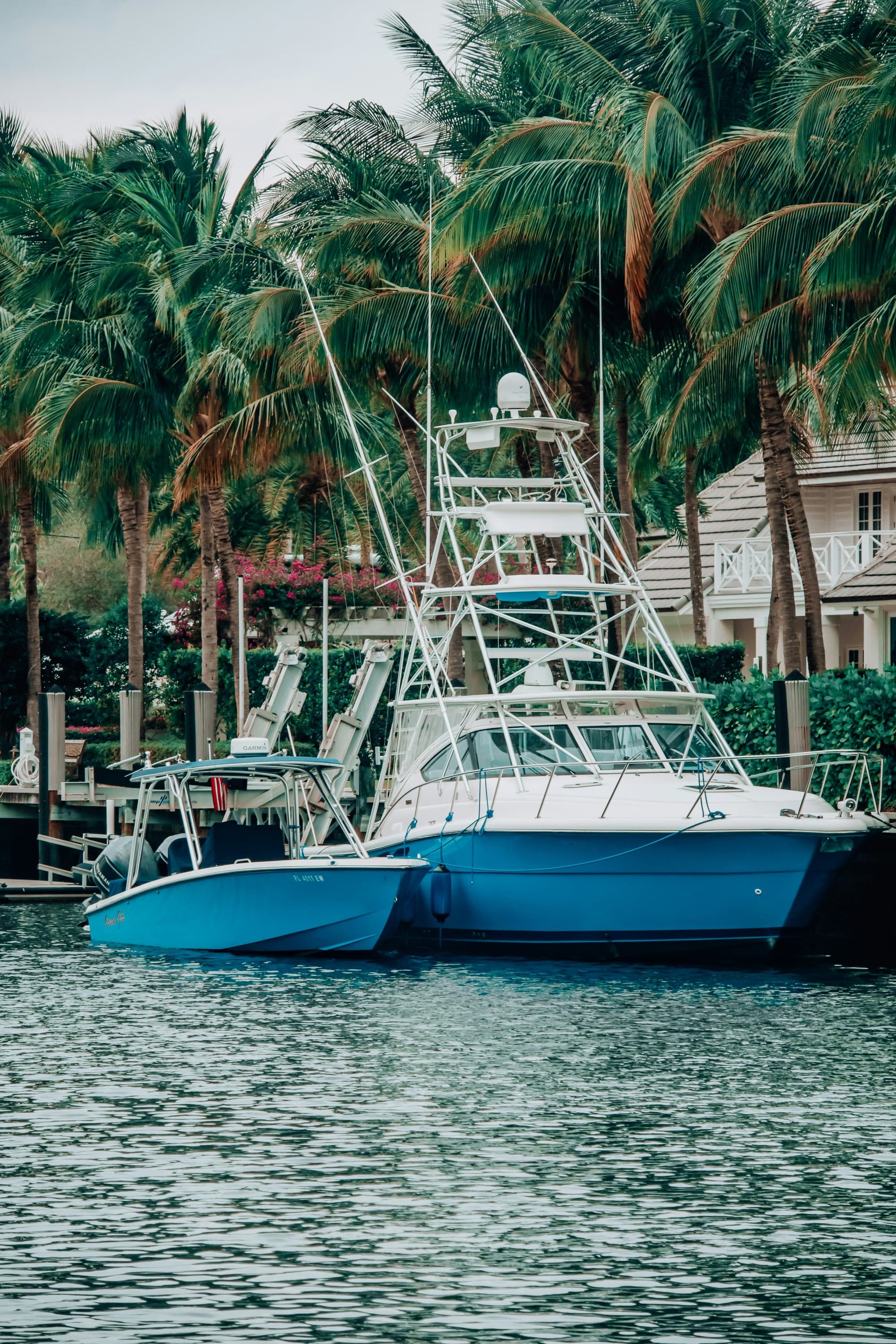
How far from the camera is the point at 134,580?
1505 inches

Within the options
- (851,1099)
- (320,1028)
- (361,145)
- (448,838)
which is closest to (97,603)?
(361,145)

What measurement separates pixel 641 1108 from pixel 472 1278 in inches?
162

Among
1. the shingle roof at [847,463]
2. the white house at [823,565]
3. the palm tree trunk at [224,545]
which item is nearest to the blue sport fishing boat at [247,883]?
the palm tree trunk at [224,545]

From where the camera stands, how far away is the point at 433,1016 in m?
17.0

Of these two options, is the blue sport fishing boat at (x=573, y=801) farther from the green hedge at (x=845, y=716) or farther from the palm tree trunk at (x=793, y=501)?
the palm tree trunk at (x=793, y=501)

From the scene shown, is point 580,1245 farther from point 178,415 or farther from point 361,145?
point 178,415

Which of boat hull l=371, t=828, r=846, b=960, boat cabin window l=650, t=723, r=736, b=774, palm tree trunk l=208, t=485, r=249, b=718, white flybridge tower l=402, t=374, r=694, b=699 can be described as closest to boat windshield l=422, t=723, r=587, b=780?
white flybridge tower l=402, t=374, r=694, b=699

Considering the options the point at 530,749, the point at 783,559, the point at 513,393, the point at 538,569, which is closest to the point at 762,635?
the point at 783,559

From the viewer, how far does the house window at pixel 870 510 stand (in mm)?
46000

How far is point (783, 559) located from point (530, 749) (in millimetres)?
8546

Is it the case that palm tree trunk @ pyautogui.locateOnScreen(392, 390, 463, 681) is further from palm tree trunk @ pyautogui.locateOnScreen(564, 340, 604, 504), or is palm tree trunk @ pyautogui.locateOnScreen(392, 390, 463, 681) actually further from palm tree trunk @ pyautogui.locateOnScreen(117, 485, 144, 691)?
palm tree trunk @ pyautogui.locateOnScreen(117, 485, 144, 691)

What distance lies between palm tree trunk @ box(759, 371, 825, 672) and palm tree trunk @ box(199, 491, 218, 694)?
11489 mm

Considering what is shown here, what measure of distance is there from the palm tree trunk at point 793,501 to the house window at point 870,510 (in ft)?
61.2

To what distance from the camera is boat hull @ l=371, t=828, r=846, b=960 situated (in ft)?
63.6
